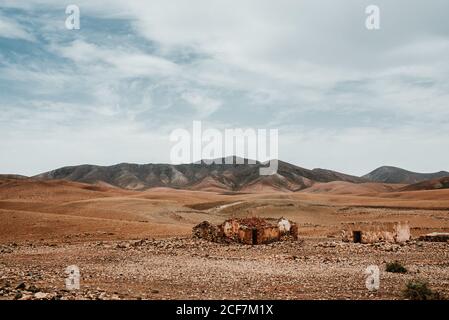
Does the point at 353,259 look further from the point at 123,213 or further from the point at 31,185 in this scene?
the point at 31,185

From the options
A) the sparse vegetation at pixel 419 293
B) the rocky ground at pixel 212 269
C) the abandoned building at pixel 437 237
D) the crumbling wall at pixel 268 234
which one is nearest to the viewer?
the sparse vegetation at pixel 419 293

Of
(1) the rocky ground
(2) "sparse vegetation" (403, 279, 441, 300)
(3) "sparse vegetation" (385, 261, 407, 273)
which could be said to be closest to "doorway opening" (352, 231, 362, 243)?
(1) the rocky ground

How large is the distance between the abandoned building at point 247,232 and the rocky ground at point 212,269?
0.74 metres

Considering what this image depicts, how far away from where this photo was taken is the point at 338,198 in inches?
3410

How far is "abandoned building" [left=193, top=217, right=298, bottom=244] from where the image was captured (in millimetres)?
24891

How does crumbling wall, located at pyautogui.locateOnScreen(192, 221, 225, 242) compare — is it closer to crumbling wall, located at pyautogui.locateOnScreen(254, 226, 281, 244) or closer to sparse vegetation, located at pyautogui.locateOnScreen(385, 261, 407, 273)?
crumbling wall, located at pyautogui.locateOnScreen(254, 226, 281, 244)

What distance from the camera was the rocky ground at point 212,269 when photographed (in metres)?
11.6
